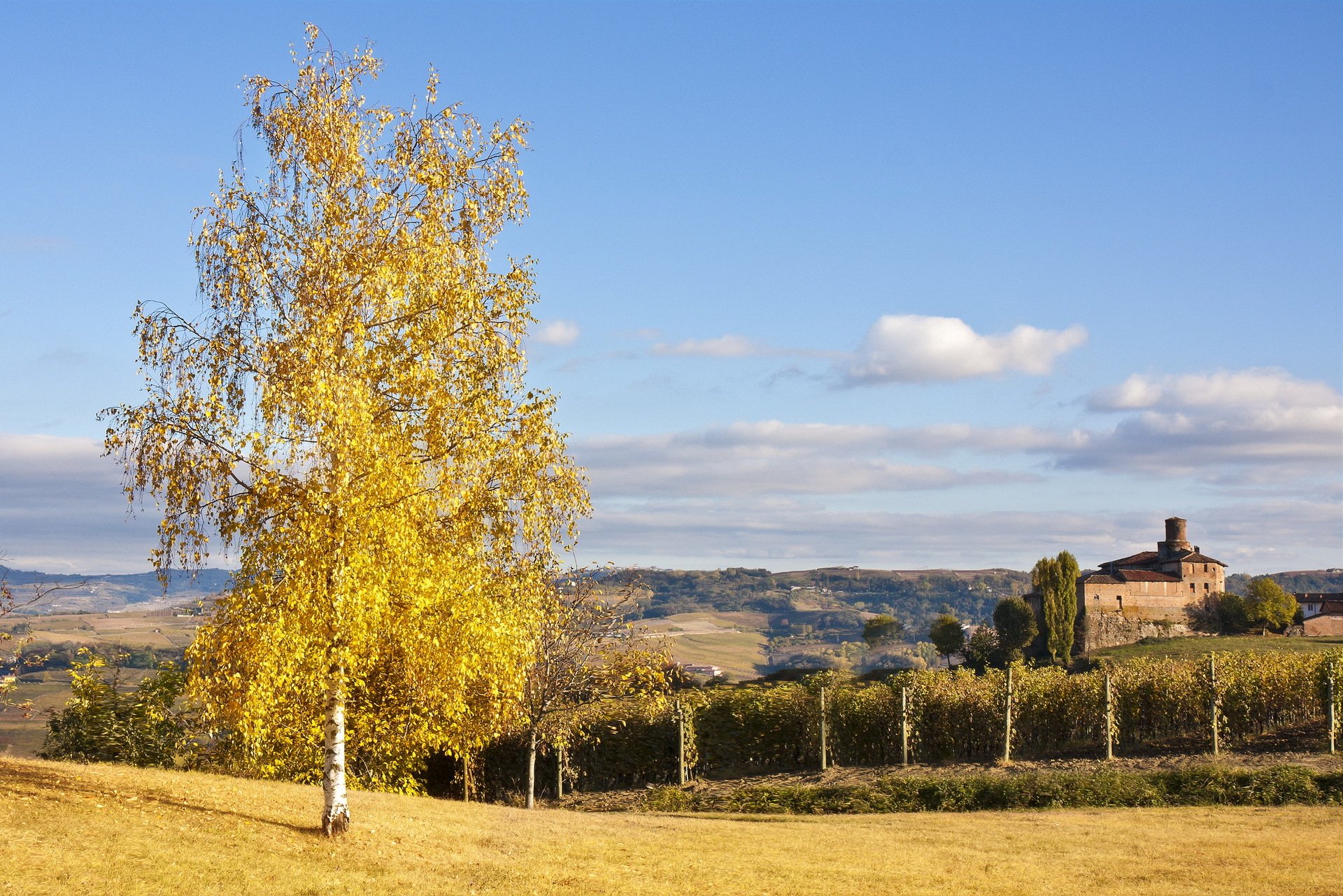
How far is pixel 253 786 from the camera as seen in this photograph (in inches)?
709

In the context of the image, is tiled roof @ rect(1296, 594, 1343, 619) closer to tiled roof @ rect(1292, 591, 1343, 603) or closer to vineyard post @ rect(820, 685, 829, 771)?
tiled roof @ rect(1292, 591, 1343, 603)

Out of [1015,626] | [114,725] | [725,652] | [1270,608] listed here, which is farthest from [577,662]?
[725,652]

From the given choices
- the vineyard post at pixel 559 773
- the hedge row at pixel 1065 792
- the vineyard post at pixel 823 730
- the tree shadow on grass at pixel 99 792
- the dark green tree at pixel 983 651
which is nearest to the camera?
the tree shadow on grass at pixel 99 792

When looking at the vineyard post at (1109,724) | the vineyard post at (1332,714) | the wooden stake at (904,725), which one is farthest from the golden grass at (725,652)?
the vineyard post at (1332,714)

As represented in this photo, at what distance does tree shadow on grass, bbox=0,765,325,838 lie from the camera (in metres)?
14.0

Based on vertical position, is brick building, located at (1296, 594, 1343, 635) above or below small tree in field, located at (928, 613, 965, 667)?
above

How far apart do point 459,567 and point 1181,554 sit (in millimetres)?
83916

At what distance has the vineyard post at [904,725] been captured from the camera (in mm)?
26406

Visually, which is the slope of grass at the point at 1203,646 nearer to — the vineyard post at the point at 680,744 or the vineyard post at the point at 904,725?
the vineyard post at the point at 904,725

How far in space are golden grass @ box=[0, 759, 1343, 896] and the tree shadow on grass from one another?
46 millimetres

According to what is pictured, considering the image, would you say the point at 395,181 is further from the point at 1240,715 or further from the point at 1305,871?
the point at 1240,715

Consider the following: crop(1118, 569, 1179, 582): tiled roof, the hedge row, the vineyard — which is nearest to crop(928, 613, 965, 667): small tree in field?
crop(1118, 569, 1179, 582): tiled roof

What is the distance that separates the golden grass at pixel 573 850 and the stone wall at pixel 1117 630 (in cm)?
6094

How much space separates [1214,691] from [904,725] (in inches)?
275
